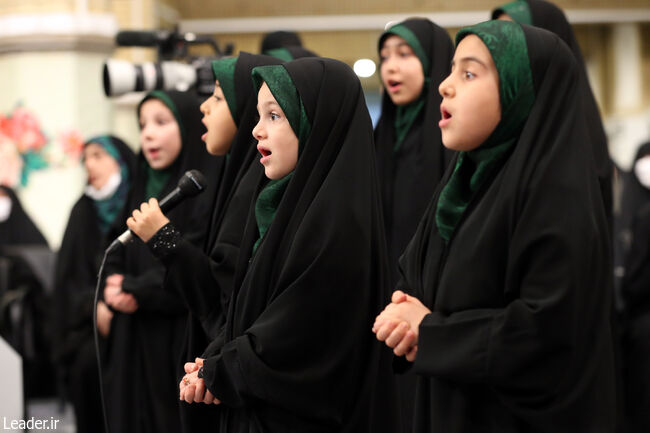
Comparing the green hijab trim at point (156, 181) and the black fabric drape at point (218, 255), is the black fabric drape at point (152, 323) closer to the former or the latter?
the green hijab trim at point (156, 181)

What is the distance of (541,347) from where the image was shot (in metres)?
1.54

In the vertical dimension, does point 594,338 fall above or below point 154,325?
above

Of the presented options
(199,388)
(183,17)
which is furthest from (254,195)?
(183,17)

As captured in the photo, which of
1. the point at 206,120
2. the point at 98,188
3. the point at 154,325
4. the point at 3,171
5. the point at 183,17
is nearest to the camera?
the point at 206,120

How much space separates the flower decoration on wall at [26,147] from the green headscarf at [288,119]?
17.8 feet

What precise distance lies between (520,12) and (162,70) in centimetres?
162

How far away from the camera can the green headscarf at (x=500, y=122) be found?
5.49ft

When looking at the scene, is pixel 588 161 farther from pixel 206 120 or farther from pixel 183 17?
pixel 183 17

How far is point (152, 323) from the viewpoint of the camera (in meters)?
3.11

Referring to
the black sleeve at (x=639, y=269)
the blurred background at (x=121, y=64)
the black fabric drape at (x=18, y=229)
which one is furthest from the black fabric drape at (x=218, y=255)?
the black fabric drape at (x=18, y=229)

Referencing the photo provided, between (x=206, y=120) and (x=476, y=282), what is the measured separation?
125 cm

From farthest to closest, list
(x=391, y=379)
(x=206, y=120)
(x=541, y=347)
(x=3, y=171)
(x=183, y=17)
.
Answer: (x=183, y=17), (x=3, y=171), (x=206, y=120), (x=391, y=379), (x=541, y=347)

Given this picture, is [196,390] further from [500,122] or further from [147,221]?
[500,122]

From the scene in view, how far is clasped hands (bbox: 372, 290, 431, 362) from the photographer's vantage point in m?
1.67
